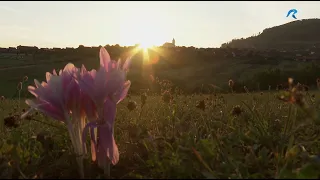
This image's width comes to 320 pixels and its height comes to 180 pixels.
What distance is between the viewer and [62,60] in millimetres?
29281

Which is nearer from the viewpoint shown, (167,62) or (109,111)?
(109,111)

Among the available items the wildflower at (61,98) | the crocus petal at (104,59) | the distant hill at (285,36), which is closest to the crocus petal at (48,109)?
the wildflower at (61,98)

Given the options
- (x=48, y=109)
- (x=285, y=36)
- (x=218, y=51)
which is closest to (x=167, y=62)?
(x=218, y=51)

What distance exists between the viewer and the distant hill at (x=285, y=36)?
69625 millimetres

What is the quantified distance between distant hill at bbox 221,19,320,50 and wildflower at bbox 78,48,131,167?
6705 cm

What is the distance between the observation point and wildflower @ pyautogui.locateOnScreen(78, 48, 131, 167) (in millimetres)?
1674

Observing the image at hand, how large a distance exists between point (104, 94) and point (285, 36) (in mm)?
79040

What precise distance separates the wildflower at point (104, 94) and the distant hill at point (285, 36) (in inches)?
2640

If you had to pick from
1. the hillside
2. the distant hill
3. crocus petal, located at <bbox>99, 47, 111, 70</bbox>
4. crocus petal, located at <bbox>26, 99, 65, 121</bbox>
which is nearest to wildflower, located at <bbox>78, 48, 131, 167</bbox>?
crocus petal, located at <bbox>99, 47, 111, 70</bbox>

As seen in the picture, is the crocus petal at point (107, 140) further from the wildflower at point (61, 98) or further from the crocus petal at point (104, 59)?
the crocus petal at point (104, 59)

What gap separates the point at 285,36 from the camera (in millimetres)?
75688

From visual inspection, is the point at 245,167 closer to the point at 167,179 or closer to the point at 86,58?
the point at 167,179

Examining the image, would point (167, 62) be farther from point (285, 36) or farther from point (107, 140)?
point (285, 36)

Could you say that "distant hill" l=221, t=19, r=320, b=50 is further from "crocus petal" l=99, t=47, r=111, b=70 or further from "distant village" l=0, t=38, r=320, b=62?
"crocus petal" l=99, t=47, r=111, b=70
